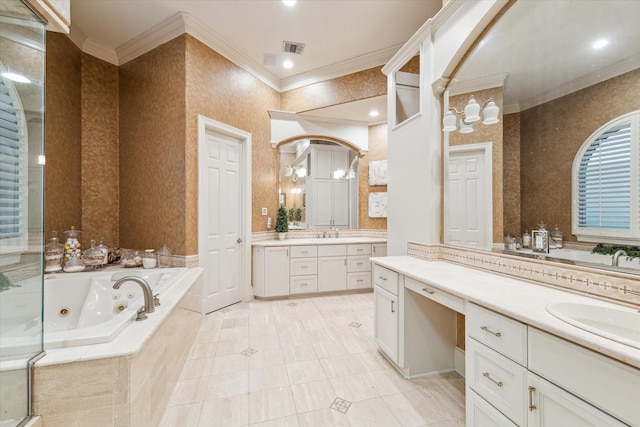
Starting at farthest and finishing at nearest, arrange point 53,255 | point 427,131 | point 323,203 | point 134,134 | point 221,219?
point 323,203, point 221,219, point 134,134, point 53,255, point 427,131

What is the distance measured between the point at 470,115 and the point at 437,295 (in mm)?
1326

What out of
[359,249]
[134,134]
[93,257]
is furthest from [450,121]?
[93,257]

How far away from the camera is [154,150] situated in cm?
298

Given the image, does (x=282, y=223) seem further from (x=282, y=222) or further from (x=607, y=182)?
(x=607, y=182)

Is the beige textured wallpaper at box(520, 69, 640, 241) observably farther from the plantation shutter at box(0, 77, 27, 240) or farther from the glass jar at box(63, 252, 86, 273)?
the glass jar at box(63, 252, 86, 273)

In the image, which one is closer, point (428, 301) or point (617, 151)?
point (617, 151)

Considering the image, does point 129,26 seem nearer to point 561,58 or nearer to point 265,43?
point 265,43

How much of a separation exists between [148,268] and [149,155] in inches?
50.4

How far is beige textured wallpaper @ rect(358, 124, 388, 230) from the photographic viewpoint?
447 centimetres

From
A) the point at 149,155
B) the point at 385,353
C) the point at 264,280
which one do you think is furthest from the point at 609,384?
the point at 149,155

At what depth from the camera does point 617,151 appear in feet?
4.01

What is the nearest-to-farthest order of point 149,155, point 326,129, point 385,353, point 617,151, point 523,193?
point 617,151, point 523,193, point 385,353, point 149,155, point 326,129

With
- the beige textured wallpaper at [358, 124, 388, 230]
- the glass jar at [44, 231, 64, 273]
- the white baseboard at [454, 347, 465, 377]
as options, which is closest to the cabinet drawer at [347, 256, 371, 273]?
the beige textured wallpaper at [358, 124, 388, 230]

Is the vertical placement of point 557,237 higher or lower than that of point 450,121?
lower
